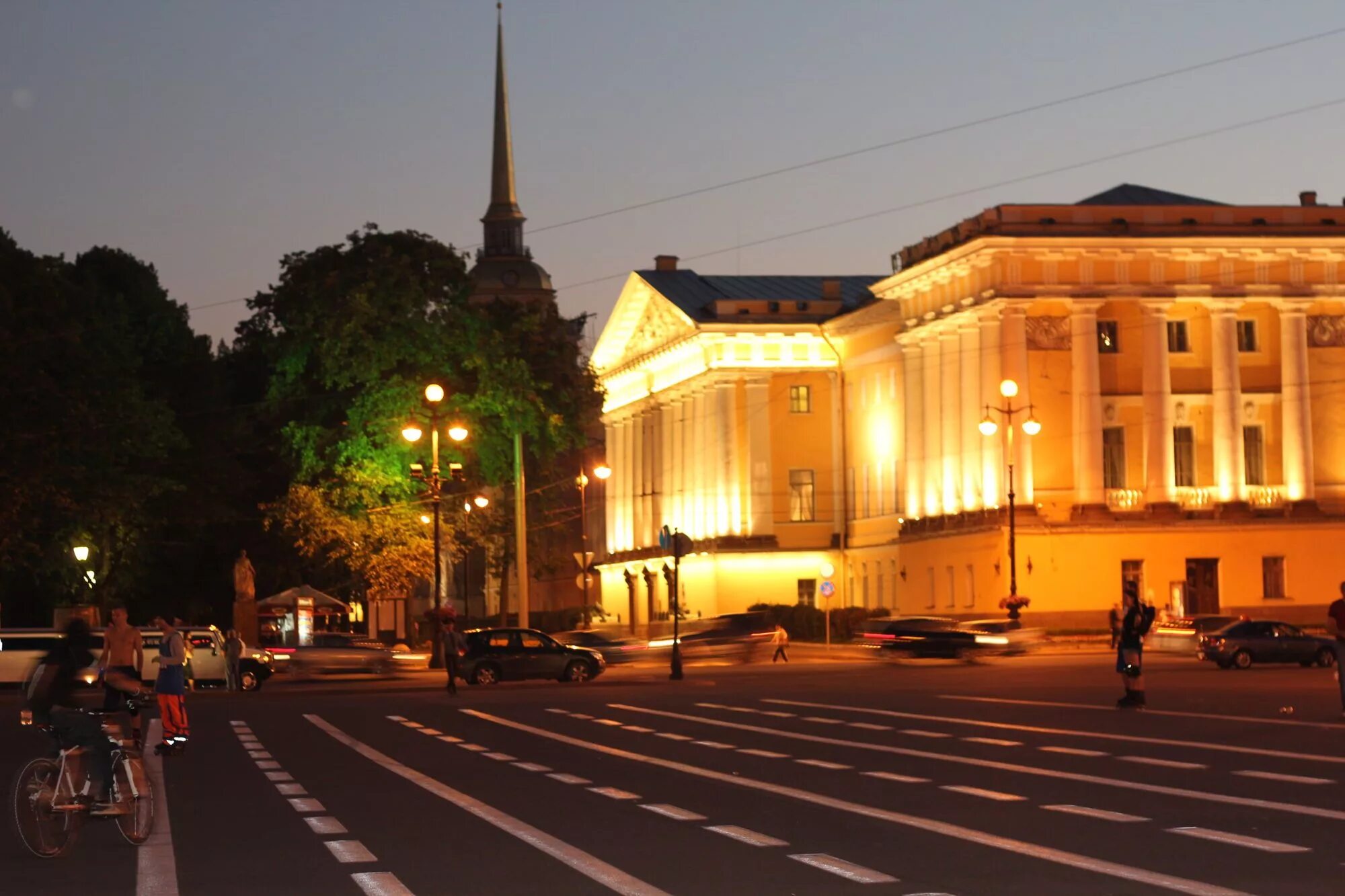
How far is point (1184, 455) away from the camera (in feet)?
253

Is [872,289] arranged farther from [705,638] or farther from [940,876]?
[940,876]

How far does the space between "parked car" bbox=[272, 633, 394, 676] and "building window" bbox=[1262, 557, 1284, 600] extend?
103ft

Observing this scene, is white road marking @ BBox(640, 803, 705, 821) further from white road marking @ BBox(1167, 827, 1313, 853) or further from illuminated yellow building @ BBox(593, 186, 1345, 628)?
illuminated yellow building @ BBox(593, 186, 1345, 628)

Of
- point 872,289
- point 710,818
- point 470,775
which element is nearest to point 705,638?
point 872,289

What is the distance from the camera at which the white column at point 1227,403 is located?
7525 centimetres

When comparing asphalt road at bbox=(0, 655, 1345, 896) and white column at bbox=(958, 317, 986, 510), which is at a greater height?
white column at bbox=(958, 317, 986, 510)

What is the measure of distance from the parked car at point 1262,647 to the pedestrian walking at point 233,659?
2351 cm

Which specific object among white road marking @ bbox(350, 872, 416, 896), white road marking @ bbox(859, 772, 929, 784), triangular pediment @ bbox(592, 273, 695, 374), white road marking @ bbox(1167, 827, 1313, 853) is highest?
triangular pediment @ bbox(592, 273, 695, 374)

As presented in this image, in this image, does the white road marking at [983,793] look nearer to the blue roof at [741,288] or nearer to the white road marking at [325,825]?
the white road marking at [325,825]

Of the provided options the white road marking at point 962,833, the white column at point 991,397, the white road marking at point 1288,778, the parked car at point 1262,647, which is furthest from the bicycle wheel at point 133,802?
the white column at point 991,397

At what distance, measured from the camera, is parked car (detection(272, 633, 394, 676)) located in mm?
60594

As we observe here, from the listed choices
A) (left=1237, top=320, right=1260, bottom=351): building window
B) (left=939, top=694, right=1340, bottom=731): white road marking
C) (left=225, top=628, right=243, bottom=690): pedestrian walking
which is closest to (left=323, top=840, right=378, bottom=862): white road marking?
(left=939, top=694, right=1340, bottom=731): white road marking

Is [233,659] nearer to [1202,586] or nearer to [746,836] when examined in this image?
[1202,586]

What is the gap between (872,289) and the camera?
3447 inches
